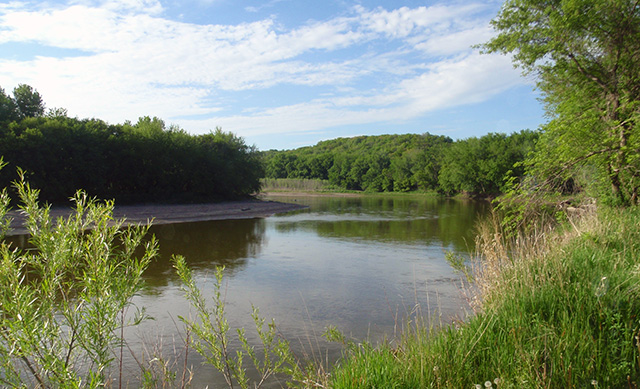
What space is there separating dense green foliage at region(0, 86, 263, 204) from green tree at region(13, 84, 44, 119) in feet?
0.36

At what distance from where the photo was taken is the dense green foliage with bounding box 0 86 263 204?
89.2 feet

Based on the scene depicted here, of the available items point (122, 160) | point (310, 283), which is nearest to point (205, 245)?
point (310, 283)

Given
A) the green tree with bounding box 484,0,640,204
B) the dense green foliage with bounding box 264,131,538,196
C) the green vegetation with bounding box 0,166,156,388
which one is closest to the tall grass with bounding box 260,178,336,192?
the dense green foliage with bounding box 264,131,538,196

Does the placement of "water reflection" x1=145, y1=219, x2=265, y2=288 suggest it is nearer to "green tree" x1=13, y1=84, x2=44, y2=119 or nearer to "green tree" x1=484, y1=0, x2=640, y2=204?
"green tree" x1=484, y1=0, x2=640, y2=204

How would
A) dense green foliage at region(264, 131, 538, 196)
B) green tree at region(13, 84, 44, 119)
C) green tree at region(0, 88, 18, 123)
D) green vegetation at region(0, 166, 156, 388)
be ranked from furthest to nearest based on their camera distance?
1. dense green foliage at region(264, 131, 538, 196)
2. green tree at region(13, 84, 44, 119)
3. green tree at region(0, 88, 18, 123)
4. green vegetation at region(0, 166, 156, 388)

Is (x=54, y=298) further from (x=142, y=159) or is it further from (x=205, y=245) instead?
(x=142, y=159)

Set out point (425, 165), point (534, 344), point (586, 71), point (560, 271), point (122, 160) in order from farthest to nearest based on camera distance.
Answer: point (425, 165), point (122, 160), point (586, 71), point (560, 271), point (534, 344)

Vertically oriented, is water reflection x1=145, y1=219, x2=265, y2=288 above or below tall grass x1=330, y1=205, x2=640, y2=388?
below

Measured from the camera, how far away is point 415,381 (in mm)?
3180

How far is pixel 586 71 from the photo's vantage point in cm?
1032

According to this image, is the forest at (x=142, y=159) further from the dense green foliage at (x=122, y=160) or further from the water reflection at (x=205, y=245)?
the water reflection at (x=205, y=245)

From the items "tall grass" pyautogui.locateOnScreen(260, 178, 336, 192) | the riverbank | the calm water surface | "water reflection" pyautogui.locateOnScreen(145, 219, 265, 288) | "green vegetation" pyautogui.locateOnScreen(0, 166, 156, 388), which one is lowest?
the calm water surface

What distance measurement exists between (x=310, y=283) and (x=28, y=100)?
135 feet

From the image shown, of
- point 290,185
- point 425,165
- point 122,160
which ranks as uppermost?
point 425,165
